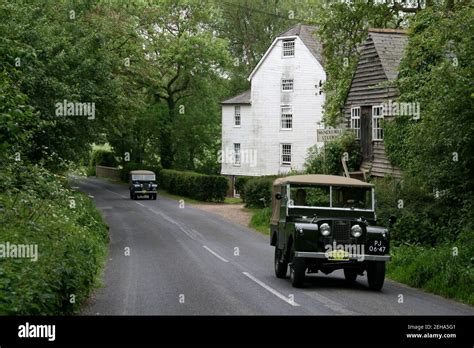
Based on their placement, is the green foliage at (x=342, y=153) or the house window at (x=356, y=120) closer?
the green foliage at (x=342, y=153)

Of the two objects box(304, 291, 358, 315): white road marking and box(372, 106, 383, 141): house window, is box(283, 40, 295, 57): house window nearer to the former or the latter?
box(372, 106, 383, 141): house window

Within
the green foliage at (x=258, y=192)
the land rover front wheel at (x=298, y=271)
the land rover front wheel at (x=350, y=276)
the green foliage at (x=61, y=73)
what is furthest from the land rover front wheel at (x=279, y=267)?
the green foliage at (x=258, y=192)

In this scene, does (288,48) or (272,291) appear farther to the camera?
(288,48)

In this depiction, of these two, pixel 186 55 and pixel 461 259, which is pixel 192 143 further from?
pixel 461 259

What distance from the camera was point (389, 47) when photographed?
3541 centimetres

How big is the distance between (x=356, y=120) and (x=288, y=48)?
70.6 feet

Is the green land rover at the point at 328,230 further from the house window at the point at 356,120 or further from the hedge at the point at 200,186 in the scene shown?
the hedge at the point at 200,186

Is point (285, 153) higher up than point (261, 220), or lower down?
higher up

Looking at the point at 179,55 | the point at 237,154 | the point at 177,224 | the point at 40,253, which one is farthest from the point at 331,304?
the point at 179,55

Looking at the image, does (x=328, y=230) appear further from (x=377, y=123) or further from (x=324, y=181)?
(x=377, y=123)

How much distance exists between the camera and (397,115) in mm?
30672

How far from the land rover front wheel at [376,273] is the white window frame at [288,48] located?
43.0 m

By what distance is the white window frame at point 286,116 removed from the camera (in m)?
58.0
